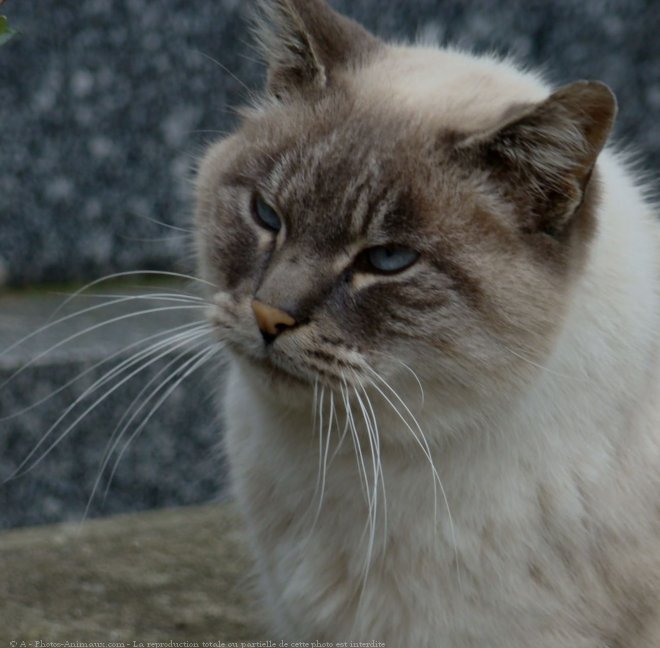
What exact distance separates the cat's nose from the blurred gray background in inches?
54.1

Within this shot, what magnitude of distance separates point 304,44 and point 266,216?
36cm

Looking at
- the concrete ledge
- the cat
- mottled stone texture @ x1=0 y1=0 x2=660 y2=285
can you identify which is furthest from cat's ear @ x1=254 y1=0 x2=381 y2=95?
the concrete ledge

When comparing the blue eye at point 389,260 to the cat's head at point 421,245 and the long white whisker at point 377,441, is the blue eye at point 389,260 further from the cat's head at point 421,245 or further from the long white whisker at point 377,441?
the long white whisker at point 377,441

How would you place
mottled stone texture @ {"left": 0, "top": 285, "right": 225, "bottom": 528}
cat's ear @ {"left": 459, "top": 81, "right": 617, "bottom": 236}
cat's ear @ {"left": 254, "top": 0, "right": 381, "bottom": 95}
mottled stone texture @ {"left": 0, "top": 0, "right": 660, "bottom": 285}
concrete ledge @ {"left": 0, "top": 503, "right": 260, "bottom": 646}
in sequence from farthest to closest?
mottled stone texture @ {"left": 0, "top": 0, "right": 660, "bottom": 285} < mottled stone texture @ {"left": 0, "top": 285, "right": 225, "bottom": 528} < concrete ledge @ {"left": 0, "top": 503, "right": 260, "bottom": 646} < cat's ear @ {"left": 254, "top": 0, "right": 381, "bottom": 95} < cat's ear @ {"left": 459, "top": 81, "right": 617, "bottom": 236}

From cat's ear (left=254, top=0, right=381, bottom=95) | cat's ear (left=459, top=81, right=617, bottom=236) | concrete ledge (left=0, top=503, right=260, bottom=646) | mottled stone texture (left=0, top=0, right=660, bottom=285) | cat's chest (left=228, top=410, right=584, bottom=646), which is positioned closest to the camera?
cat's ear (left=459, top=81, right=617, bottom=236)

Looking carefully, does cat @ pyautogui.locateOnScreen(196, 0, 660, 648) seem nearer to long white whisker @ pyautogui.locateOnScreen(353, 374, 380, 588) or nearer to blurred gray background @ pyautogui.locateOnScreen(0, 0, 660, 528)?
long white whisker @ pyautogui.locateOnScreen(353, 374, 380, 588)

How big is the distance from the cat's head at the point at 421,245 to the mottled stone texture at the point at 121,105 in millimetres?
1453

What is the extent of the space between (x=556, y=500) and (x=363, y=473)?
0.36 meters

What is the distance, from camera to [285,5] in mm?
2408

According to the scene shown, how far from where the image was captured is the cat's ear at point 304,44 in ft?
8.02

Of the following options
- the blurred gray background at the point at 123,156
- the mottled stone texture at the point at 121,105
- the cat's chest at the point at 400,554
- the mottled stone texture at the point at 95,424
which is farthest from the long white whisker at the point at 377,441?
the mottled stone texture at the point at 121,105

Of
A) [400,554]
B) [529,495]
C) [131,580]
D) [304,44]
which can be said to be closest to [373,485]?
[400,554]

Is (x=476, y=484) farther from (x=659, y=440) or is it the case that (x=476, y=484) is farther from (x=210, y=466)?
(x=210, y=466)

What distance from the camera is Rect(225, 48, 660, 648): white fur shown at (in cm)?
233
